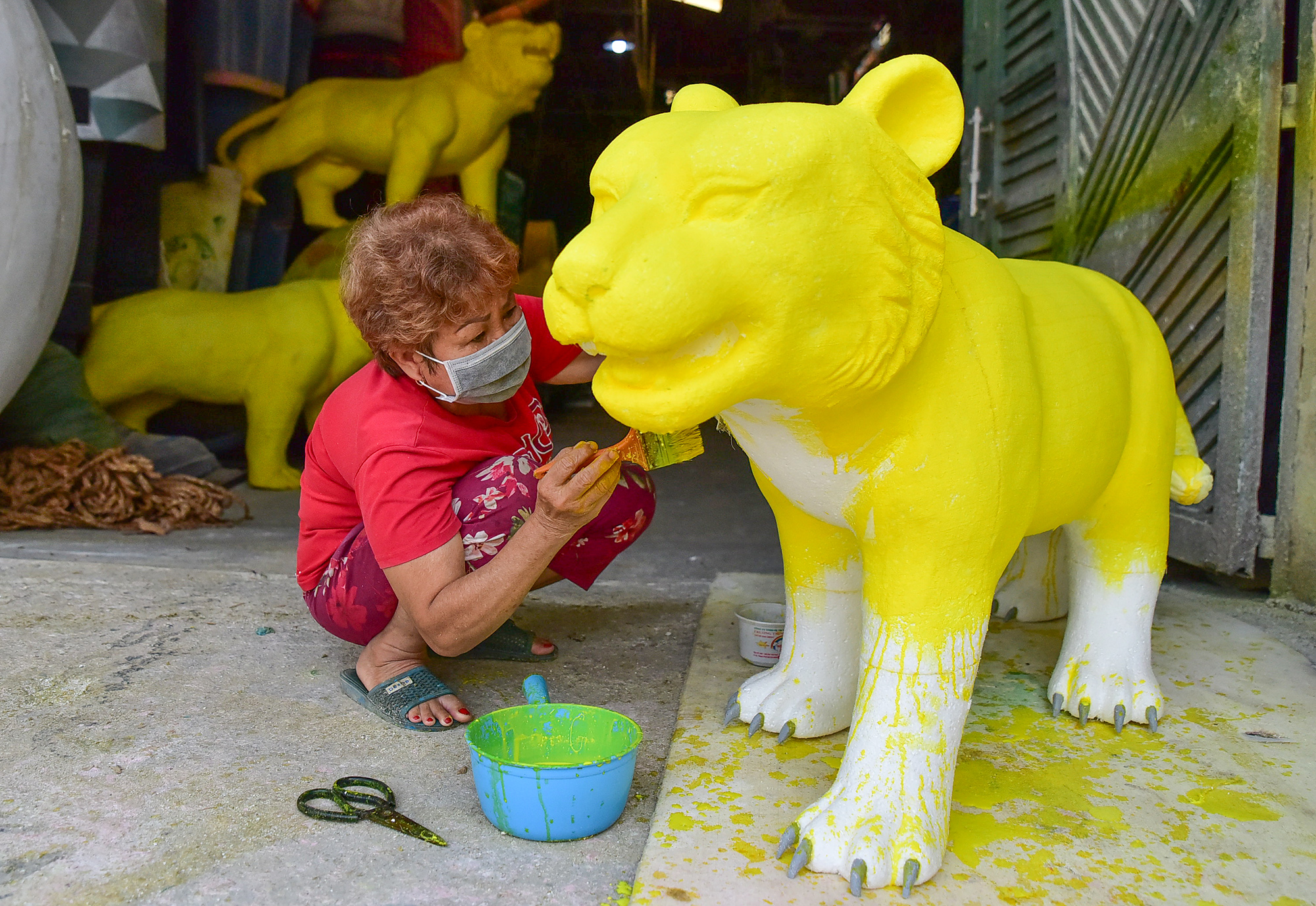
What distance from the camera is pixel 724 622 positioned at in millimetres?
2268

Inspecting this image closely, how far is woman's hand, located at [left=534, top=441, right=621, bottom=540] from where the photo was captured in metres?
1.48

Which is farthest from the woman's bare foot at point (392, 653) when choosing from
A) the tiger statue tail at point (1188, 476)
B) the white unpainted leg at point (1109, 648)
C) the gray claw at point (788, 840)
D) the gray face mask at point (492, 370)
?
the tiger statue tail at point (1188, 476)

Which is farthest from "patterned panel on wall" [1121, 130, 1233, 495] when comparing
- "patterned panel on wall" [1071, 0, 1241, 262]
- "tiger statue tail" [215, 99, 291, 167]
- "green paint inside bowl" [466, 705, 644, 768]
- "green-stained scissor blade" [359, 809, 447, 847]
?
"tiger statue tail" [215, 99, 291, 167]

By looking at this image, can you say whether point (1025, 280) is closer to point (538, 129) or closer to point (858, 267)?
point (858, 267)

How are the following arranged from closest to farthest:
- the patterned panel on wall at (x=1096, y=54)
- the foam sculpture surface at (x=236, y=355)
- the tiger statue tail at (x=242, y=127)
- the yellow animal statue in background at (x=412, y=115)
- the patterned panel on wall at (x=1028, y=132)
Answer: the patterned panel on wall at (x=1096, y=54) < the patterned panel on wall at (x=1028, y=132) < the foam sculpture surface at (x=236, y=355) < the tiger statue tail at (x=242, y=127) < the yellow animal statue in background at (x=412, y=115)

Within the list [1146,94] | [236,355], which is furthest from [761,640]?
[236,355]

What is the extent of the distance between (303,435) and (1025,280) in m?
4.28

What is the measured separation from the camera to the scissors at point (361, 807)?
4.45 ft

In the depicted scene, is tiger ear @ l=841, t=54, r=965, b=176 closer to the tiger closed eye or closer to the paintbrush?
the tiger closed eye

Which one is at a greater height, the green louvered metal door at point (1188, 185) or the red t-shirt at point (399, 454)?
the green louvered metal door at point (1188, 185)

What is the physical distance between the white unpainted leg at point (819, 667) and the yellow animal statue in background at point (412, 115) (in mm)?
3487

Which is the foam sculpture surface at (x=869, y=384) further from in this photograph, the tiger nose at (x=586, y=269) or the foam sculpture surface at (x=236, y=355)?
the foam sculpture surface at (x=236, y=355)

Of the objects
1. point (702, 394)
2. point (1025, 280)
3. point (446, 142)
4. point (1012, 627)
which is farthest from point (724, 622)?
point (446, 142)

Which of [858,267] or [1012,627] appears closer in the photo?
[858,267]
